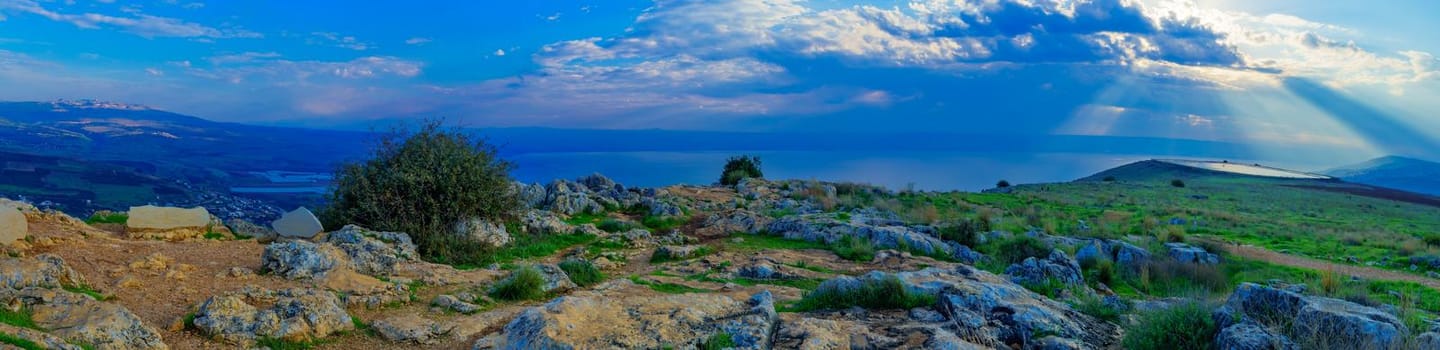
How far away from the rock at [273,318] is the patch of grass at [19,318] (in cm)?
125

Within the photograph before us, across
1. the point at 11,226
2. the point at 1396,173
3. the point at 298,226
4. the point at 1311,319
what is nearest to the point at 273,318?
the point at 11,226

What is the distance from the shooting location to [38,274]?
786 centimetres

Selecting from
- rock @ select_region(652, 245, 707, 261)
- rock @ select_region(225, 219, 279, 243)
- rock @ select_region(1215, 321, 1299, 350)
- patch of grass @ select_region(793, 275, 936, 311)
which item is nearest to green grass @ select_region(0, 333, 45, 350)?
patch of grass @ select_region(793, 275, 936, 311)

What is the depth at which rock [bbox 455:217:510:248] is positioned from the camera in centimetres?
1461

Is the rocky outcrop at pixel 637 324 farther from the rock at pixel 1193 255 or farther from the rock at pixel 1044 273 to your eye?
the rock at pixel 1193 255

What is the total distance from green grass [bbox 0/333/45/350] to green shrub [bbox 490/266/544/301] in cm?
489

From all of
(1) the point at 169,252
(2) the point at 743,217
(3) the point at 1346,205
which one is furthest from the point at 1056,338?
(3) the point at 1346,205

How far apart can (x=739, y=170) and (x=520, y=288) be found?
2813cm

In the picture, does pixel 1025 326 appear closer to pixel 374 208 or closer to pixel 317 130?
pixel 374 208

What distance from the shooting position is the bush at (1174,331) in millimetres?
6609

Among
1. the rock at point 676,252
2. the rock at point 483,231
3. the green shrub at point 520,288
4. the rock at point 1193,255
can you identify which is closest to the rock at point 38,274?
the green shrub at point 520,288

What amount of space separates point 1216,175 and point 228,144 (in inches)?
4746

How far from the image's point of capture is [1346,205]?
43906 mm

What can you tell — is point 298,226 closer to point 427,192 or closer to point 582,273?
point 427,192
